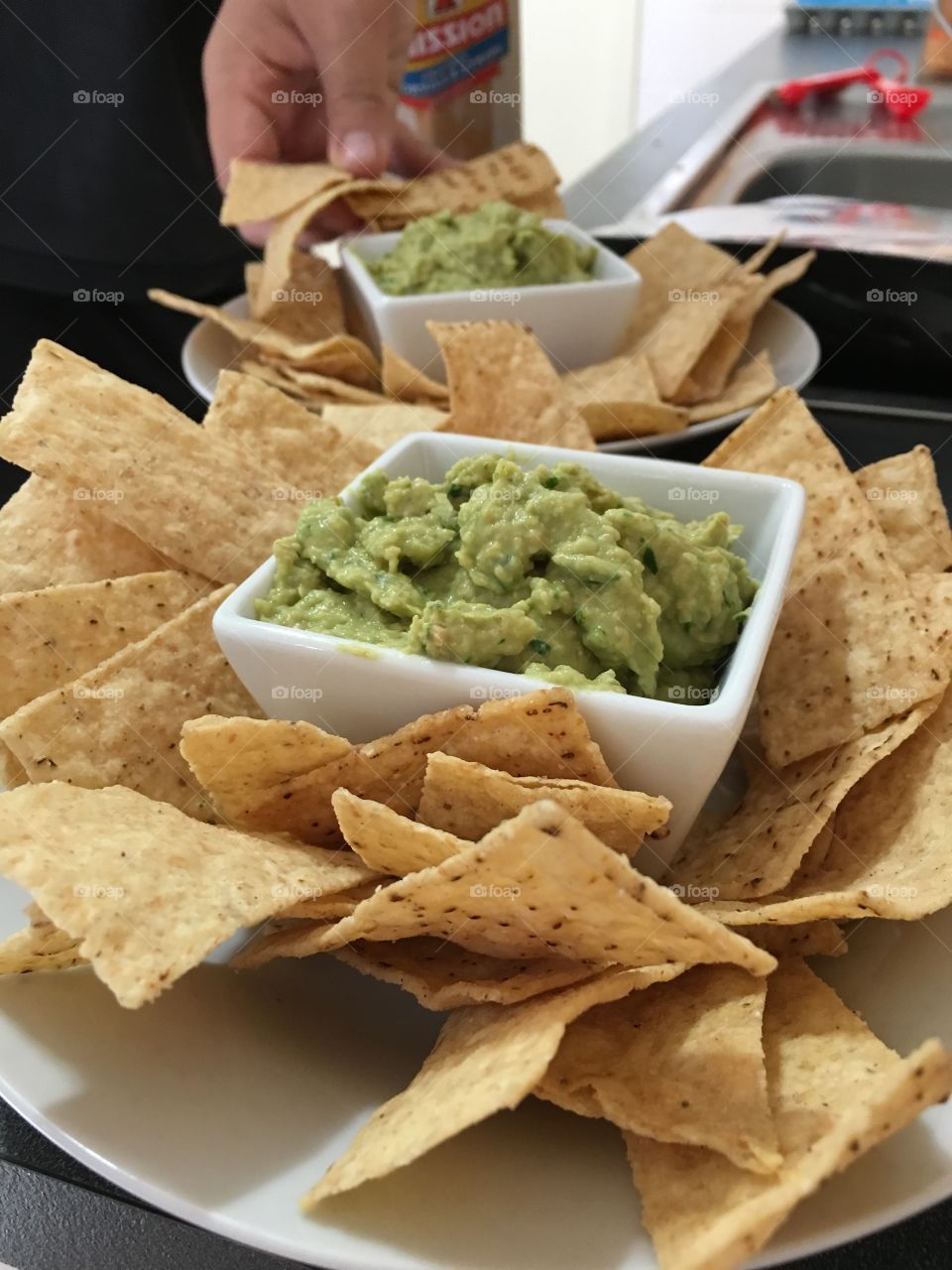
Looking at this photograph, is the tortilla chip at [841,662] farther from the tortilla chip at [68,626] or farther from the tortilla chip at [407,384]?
the tortilla chip at [407,384]

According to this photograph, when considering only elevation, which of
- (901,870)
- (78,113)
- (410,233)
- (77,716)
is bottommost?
(901,870)

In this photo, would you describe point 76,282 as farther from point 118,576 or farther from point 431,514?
point 431,514

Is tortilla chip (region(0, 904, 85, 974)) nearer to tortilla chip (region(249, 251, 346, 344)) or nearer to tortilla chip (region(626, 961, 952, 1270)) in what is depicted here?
tortilla chip (region(626, 961, 952, 1270))

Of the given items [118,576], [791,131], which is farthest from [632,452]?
[791,131]

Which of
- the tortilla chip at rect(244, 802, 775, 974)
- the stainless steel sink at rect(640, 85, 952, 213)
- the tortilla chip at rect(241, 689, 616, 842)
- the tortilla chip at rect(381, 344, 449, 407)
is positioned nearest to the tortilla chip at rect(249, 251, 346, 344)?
the tortilla chip at rect(381, 344, 449, 407)

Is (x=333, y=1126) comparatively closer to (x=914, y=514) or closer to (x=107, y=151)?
(x=914, y=514)
